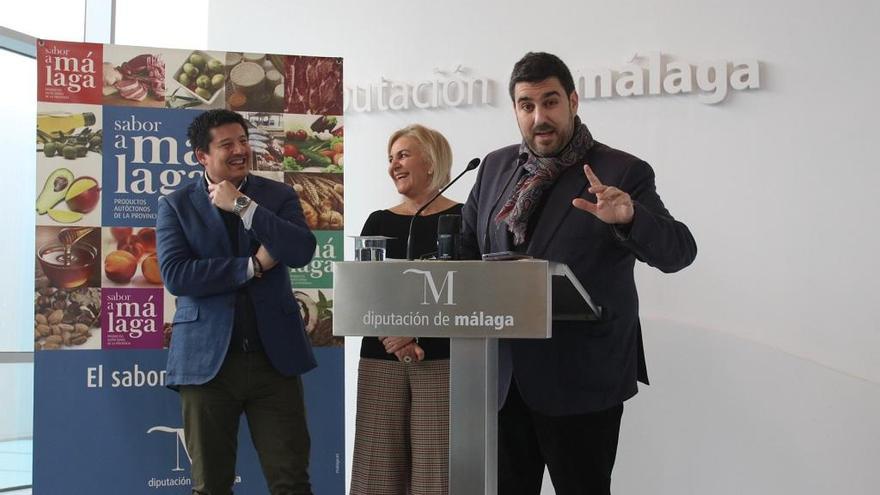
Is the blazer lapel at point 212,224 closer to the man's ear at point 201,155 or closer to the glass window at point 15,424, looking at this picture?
the man's ear at point 201,155

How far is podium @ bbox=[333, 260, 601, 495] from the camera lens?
1558mm

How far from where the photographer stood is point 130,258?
11.2 ft

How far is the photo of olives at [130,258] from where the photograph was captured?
3387mm

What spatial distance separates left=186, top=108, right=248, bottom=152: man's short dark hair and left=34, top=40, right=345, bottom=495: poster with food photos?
0.22 m

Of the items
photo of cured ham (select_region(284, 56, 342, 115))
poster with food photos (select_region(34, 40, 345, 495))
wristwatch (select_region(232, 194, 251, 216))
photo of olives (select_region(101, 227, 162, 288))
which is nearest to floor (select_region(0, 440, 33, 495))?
poster with food photos (select_region(34, 40, 345, 495))

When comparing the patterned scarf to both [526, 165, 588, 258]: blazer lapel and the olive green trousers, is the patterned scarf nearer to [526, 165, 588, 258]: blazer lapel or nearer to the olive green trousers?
[526, 165, 588, 258]: blazer lapel

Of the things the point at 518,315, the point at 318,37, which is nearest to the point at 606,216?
the point at 518,315

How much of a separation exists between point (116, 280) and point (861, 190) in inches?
112

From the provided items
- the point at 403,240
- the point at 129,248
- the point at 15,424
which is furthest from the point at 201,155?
the point at 15,424

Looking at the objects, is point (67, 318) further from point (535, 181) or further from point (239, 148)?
point (535, 181)

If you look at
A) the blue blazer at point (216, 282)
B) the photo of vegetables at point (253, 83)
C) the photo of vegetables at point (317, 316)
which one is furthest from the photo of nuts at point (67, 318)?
the photo of vegetables at point (253, 83)

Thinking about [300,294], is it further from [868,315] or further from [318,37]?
[868,315]

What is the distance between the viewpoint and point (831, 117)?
11.7ft

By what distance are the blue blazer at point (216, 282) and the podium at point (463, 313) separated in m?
1.35
